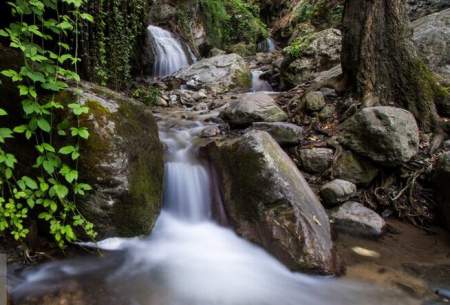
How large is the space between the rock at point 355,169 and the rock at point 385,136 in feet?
0.43

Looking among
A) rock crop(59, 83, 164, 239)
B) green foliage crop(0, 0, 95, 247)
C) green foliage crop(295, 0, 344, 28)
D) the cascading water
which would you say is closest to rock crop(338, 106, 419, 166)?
the cascading water

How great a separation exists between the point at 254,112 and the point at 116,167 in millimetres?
3184

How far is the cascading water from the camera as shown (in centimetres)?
315

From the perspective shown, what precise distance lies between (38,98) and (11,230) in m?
1.17

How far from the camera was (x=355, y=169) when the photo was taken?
5242mm

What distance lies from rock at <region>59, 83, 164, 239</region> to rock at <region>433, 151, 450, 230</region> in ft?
11.5

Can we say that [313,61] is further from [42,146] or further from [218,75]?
[42,146]

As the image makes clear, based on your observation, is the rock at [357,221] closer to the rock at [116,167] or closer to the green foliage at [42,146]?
the rock at [116,167]

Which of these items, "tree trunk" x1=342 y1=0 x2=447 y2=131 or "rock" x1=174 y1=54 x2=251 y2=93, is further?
"rock" x1=174 y1=54 x2=251 y2=93

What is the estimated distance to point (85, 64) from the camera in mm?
5625

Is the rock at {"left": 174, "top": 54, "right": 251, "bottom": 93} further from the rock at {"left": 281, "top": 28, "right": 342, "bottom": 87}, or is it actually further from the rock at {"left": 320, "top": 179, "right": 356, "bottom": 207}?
the rock at {"left": 320, "top": 179, "right": 356, "bottom": 207}

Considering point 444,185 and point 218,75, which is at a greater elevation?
point 218,75

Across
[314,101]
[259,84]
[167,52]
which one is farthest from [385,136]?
[167,52]

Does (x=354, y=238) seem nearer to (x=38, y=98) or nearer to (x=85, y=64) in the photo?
(x=38, y=98)
